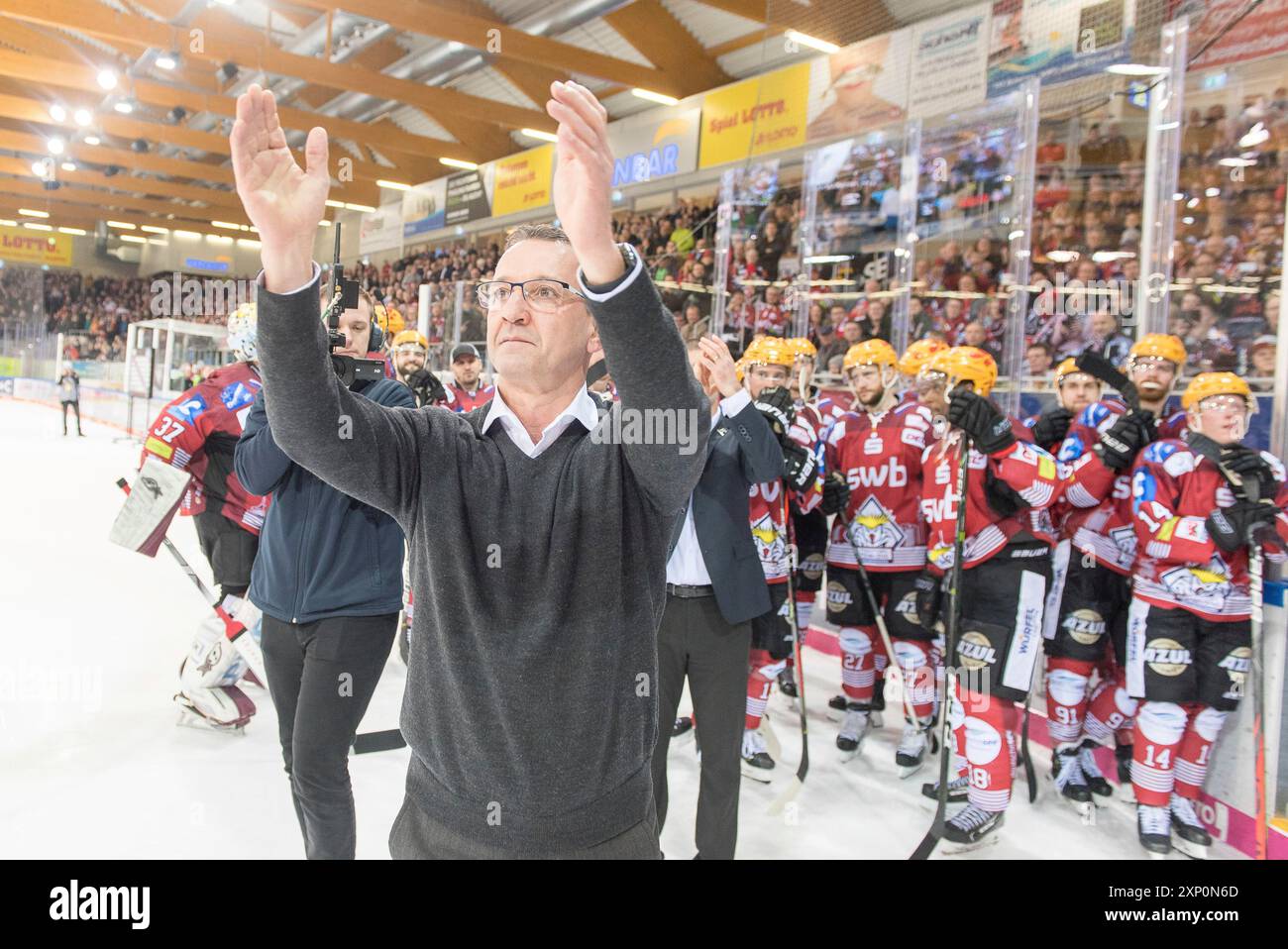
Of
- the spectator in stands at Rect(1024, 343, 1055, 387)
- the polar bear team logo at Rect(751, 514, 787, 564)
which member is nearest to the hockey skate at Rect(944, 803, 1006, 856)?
the polar bear team logo at Rect(751, 514, 787, 564)

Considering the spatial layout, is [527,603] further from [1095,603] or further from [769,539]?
[1095,603]

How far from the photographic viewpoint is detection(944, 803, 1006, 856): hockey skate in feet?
9.97

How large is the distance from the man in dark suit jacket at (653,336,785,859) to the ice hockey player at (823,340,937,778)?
1.64 meters

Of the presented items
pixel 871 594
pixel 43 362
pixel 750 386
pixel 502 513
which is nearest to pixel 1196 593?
pixel 871 594

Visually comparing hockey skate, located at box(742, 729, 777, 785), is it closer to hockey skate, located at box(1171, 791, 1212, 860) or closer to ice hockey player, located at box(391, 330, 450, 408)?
hockey skate, located at box(1171, 791, 1212, 860)

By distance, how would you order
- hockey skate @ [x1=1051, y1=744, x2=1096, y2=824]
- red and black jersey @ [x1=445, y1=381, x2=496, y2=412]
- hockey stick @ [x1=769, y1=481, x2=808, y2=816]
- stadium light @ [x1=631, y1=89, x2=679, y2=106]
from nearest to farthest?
hockey stick @ [x1=769, y1=481, x2=808, y2=816]
hockey skate @ [x1=1051, y1=744, x2=1096, y2=824]
red and black jersey @ [x1=445, y1=381, x2=496, y2=412]
stadium light @ [x1=631, y1=89, x2=679, y2=106]

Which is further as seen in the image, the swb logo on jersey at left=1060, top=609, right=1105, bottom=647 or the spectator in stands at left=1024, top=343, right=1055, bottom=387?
the spectator in stands at left=1024, top=343, right=1055, bottom=387

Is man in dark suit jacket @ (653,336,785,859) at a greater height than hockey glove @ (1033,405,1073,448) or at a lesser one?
lesser

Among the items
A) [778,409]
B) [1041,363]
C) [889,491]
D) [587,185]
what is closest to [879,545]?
[889,491]

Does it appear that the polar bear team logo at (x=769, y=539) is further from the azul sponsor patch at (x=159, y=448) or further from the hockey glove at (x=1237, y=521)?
the azul sponsor patch at (x=159, y=448)

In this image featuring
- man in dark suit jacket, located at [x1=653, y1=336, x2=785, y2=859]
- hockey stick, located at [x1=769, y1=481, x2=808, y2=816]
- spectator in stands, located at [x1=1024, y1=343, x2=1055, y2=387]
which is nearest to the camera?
man in dark suit jacket, located at [x1=653, y1=336, x2=785, y2=859]

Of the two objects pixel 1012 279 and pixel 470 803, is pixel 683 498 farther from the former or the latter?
pixel 1012 279
